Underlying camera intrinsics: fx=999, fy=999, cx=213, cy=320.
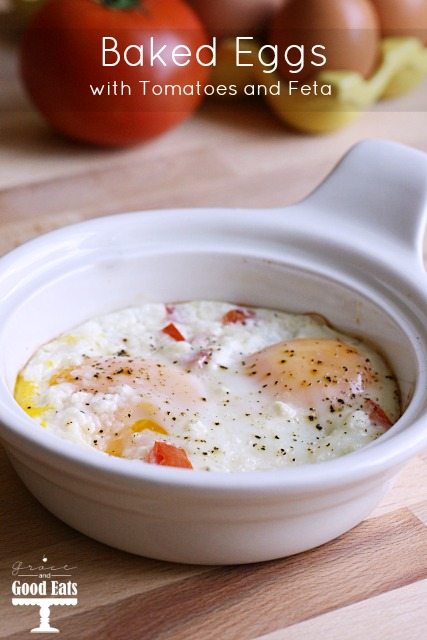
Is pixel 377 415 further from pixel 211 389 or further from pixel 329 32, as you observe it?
pixel 329 32

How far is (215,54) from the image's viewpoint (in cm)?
260

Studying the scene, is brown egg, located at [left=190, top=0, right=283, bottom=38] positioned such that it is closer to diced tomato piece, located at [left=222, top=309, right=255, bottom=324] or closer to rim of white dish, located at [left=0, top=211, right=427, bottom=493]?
diced tomato piece, located at [left=222, top=309, right=255, bottom=324]

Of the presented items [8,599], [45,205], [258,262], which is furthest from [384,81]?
[8,599]

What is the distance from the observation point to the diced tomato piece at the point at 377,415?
1414 mm

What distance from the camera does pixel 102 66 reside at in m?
2.36

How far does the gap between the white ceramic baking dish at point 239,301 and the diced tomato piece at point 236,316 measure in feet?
0.13

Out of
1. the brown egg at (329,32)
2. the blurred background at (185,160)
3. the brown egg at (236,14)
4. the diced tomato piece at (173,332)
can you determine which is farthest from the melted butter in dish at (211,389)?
the brown egg at (236,14)

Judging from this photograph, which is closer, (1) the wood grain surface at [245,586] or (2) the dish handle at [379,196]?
(1) the wood grain surface at [245,586]

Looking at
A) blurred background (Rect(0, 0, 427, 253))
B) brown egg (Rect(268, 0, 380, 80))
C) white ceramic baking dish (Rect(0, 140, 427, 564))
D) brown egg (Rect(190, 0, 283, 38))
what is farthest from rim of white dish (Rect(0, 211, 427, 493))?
brown egg (Rect(190, 0, 283, 38))

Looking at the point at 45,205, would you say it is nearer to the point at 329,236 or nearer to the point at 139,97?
the point at 139,97

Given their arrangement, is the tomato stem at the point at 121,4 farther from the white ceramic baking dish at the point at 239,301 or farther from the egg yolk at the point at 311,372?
the egg yolk at the point at 311,372

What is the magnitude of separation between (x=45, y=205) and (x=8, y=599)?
3.81 ft

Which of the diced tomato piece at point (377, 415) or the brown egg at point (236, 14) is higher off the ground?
the brown egg at point (236, 14)

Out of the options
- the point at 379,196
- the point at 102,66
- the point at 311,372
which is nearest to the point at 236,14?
the point at 102,66
